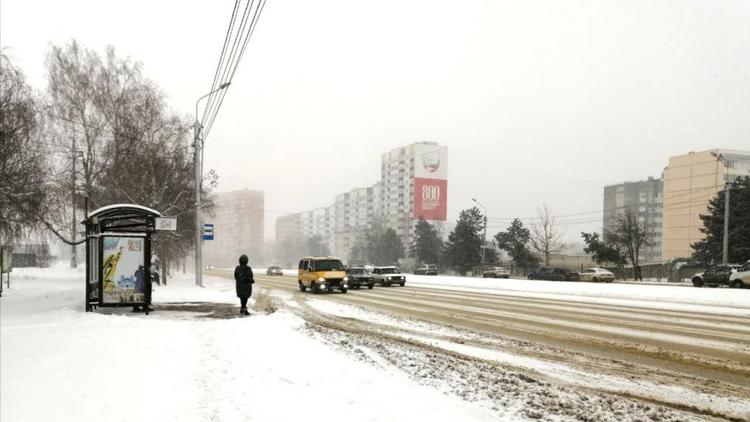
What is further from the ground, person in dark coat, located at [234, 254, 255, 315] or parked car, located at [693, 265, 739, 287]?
person in dark coat, located at [234, 254, 255, 315]

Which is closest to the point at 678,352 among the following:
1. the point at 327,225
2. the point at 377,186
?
the point at 377,186

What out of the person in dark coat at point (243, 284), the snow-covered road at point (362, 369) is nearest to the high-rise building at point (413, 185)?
the person in dark coat at point (243, 284)

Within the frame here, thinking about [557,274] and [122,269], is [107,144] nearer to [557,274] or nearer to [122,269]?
[122,269]

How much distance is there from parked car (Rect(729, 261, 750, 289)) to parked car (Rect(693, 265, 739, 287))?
64cm

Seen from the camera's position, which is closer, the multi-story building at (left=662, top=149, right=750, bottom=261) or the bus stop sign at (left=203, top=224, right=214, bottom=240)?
the bus stop sign at (left=203, top=224, right=214, bottom=240)

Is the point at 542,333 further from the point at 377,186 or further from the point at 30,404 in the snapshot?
the point at 377,186

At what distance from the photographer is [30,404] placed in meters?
5.16

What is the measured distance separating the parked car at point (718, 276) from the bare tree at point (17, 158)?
38394mm

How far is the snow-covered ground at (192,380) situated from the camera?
17.3 feet

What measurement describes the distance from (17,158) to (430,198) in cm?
9109

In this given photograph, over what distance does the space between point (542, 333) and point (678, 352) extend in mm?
3128

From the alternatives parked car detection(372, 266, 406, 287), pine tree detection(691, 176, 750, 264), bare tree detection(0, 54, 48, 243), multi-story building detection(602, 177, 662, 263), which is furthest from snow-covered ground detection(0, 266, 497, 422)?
multi-story building detection(602, 177, 662, 263)

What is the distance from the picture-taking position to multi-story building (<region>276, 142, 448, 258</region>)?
355ft

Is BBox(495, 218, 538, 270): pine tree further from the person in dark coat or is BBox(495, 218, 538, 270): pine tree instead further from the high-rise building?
the person in dark coat
